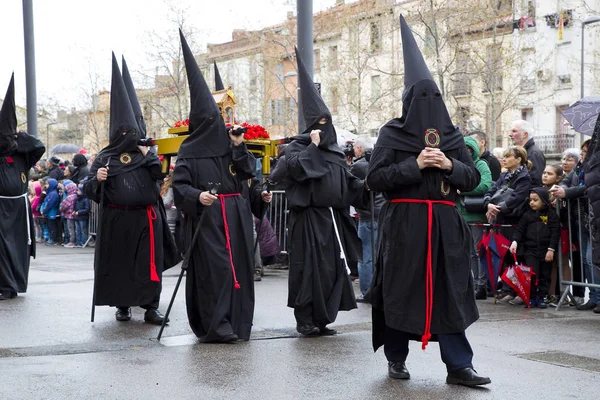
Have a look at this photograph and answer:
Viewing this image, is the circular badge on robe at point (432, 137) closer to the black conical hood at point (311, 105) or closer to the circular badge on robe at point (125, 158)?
the black conical hood at point (311, 105)

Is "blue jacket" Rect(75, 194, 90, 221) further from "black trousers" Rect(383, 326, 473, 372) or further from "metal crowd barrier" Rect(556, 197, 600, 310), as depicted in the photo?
"black trousers" Rect(383, 326, 473, 372)

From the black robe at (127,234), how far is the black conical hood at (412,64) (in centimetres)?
390

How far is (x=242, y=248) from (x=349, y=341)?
1323 millimetres

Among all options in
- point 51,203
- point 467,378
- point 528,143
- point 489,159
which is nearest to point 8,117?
point 489,159

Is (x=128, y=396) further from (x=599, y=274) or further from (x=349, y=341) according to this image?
(x=599, y=274)

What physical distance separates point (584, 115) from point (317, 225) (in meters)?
4.74

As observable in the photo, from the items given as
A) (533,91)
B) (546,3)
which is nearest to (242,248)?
(533,91)

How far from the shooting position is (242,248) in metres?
8.65

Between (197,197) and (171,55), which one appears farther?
(171,55)

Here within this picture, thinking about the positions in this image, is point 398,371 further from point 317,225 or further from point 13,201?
point 13,201

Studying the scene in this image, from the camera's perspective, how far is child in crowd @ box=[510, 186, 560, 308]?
10.7 metres

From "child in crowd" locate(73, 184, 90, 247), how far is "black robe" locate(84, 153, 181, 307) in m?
11.4

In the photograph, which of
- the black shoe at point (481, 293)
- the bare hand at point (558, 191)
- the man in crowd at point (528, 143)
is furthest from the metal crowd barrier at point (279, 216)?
the bare hand at point (558, 191)

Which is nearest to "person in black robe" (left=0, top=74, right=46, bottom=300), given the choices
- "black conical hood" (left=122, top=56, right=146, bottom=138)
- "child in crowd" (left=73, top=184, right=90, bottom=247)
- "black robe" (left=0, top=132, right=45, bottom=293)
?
"black robe" (left=0, top=132, right=45, bottom=293)
